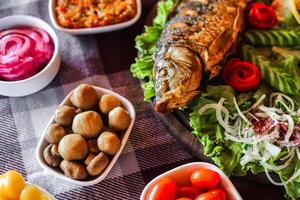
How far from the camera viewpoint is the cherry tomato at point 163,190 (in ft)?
5.40

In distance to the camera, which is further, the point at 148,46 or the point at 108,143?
the point at 148,46

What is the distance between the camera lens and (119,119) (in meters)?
1.83

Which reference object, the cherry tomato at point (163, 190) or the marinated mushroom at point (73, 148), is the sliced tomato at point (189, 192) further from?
the marinated mushroom at point (73, 148)

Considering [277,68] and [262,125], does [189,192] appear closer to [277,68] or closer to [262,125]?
[262,125]

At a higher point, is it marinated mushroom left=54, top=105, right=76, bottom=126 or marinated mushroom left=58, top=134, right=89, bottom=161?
marinated mushroom left=54, top=105, right=76, bottom=126

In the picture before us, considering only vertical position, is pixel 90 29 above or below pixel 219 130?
above

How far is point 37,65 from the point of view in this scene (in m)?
2.05

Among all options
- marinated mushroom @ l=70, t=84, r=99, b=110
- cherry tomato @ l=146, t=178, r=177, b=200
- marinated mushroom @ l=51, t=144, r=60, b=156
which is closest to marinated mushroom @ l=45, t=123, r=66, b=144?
marinated mushroom @ l=51, t=144, r=60, b=156

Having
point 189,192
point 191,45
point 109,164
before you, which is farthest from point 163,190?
point 191,45

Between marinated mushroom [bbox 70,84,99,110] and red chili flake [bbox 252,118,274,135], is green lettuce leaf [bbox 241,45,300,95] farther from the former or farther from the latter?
marinated mushroom [bbox 70,84,99,110]

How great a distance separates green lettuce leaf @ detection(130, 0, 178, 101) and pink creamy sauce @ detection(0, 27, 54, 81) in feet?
1.25

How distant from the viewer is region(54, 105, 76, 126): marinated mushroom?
6.06ft

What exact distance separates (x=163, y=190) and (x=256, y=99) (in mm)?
535

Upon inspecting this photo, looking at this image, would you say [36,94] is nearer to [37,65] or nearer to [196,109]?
[37,65]
